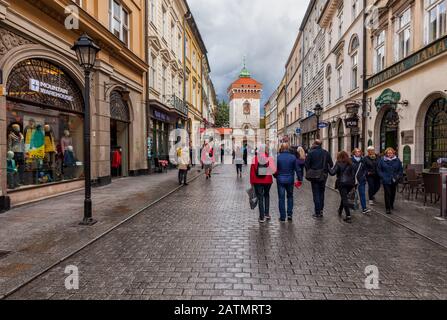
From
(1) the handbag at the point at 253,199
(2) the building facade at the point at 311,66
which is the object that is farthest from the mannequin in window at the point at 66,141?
(2) the building facade at the point at 311,66

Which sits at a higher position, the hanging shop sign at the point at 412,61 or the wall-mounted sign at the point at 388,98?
the hanging shop sign at the point at 412,61

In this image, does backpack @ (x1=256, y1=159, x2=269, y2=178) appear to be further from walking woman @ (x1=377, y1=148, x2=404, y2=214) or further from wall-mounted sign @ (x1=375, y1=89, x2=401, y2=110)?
wall-mounted sign @ (x1=375, y1=89, x2=401, y2=110)

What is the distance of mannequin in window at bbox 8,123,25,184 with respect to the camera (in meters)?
9.03

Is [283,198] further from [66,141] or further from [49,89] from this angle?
[66,141]

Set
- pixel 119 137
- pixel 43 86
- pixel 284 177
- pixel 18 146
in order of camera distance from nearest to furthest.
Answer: pixel 284 177 < pixel 18 146 < pixel 43 86 < pixel 119 137

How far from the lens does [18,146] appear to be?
9.29 metres

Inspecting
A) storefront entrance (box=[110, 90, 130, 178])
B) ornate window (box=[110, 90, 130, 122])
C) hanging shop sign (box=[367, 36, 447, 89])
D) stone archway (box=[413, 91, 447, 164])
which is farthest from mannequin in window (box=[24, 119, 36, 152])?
stone archway (box=[413, 91, 447, 164])

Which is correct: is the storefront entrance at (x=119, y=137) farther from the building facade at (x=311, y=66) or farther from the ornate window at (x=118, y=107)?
the building facade at (x=311, y=66)

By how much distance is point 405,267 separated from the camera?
15.2ft

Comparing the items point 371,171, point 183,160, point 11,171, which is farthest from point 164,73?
point 371,171

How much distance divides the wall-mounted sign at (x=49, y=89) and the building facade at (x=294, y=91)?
2753 cm

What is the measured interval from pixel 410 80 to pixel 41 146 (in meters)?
13.5

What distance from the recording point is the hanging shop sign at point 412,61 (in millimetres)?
10961
